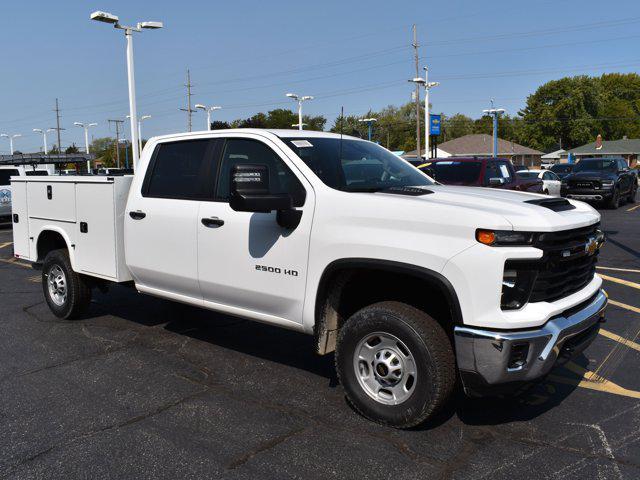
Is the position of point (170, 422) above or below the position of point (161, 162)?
below

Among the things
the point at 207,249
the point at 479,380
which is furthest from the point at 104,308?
the point at 479,380

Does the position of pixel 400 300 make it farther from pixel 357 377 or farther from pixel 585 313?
pixel 585 313

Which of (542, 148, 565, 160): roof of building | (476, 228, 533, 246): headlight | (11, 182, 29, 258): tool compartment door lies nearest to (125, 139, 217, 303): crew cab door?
(11, 182, 29, 258): tool compartment door

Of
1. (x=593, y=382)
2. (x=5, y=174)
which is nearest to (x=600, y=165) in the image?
(x=593, y=382)

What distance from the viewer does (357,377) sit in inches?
153

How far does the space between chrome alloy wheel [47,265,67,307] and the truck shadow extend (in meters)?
0.45

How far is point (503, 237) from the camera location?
3264mm

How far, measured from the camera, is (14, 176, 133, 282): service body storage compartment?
556 centimetres

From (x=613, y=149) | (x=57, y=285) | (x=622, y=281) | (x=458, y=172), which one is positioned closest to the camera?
(x=57, y=285)

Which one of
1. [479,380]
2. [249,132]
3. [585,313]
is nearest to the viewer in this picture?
[479,380]

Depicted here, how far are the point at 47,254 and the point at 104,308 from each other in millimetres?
987

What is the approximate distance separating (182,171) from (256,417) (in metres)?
2.24

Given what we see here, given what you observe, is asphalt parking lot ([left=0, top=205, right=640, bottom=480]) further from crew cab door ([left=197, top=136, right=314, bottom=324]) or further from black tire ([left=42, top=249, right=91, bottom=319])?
crew cab door ([left=197, top=136, right=314, bottom=324])

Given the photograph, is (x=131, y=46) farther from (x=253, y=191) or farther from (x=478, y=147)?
(x=478, y=147)
